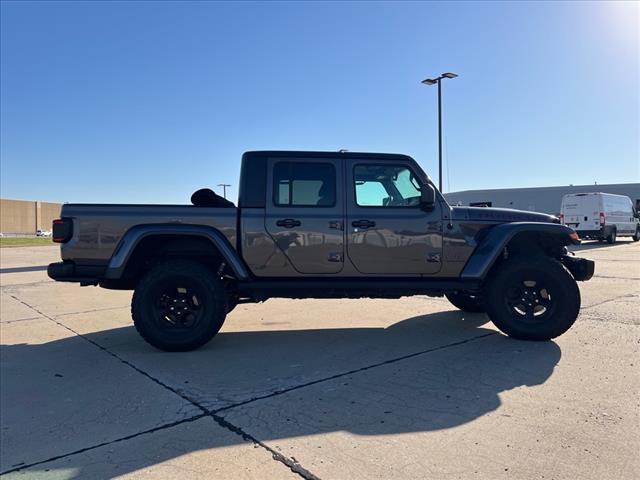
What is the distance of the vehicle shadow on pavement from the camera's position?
2926 mm

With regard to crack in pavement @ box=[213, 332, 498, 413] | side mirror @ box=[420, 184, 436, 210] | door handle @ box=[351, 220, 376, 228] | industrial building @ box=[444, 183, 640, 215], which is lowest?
crack in pavement @ box=[213, 332, 498, 413]

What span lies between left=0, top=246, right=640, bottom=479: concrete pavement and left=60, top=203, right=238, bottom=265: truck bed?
112 cm

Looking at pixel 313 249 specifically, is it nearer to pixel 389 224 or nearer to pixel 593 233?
pixel 389 224

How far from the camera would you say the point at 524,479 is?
2.43 metres

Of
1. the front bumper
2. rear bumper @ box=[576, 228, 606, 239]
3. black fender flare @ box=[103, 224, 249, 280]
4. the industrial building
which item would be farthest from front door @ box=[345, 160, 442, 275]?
the industrial building

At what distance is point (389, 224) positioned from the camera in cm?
498

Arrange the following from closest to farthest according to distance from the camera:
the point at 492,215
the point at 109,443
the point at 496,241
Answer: the point at 109,443
the point at 496,241
the point at 492,215

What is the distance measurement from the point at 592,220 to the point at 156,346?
817 inches

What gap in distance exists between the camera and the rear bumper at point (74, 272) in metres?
4.76

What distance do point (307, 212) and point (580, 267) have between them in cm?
318

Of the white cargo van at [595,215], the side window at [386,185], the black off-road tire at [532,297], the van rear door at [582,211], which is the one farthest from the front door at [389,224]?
the van rear door at [582,211]

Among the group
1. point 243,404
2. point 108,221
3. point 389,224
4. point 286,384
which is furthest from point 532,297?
point 108,221

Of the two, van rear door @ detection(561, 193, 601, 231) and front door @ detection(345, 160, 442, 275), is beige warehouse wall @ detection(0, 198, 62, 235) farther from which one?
front door @ detection(345, 160, 442, 275)

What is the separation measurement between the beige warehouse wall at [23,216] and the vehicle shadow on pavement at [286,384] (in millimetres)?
88176
